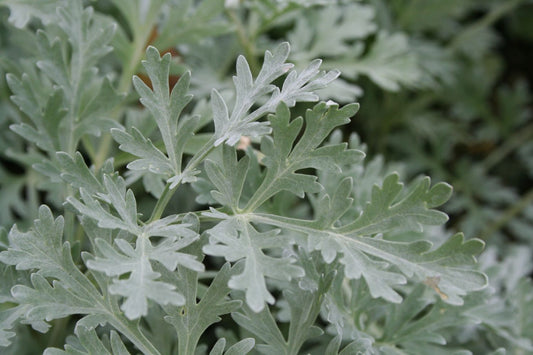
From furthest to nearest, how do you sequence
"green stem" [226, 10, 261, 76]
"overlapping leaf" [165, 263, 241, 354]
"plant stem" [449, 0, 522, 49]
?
"plant stem" [449, 0, 522, 49] → "green stem" [226, 10, 261, 76] → "overlapping leaf" [165, 263, 241, 354]

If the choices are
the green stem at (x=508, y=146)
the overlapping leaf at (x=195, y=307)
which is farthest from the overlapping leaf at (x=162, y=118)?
the green stem at (x=508, y=146)

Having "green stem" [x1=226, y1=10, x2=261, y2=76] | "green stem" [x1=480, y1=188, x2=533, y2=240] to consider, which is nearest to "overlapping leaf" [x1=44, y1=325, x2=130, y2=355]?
"green stem" [x1=226, y1=10, x2=261, y2=76]

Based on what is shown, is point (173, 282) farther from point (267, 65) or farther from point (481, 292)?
point (481, 292)

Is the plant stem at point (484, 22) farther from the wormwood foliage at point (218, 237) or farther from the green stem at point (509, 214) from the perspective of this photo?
the wormwood foliage at point (218, 237)

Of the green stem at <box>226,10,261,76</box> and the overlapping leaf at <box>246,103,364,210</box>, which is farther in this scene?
the green stem at <box>226,10,261,76</box>

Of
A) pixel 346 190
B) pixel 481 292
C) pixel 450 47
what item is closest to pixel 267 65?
pixel 346 190

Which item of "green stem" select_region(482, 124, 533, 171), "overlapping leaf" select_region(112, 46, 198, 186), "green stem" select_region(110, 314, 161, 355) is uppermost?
"overlapping leaf" select_region(112, 46, 198, 186)

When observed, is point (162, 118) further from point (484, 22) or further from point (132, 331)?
point (484, 22)

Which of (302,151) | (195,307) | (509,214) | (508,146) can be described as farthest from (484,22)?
(195,307)

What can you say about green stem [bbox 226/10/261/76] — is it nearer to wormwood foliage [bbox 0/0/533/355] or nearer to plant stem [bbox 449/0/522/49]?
wormwood foliage [bbox 0/0/533/355]
